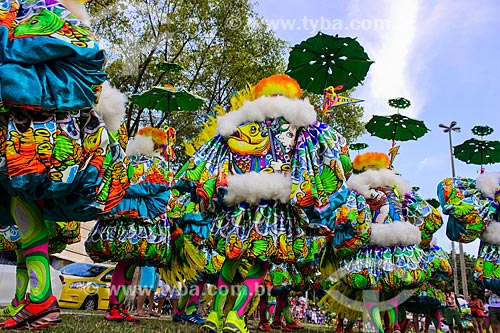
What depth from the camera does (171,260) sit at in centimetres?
571

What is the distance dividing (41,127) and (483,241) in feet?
17.2

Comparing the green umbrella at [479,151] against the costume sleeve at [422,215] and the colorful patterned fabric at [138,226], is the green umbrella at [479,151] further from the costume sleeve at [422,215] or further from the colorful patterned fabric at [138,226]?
the colorful patterned fabric at [138,226]

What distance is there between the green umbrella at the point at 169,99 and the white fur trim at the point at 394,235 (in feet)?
12.6

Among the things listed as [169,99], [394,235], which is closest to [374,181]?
[394,235]

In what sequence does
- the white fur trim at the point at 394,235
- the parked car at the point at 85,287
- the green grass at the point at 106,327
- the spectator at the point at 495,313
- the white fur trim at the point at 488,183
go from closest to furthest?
1. the green grass at the point at 106,327
2. the white fur trim at the point at 394,235
3. the white fur trim at the point at 488,183
4. the spectator at the point at 495,313
5. the parked car at the point at 85,287

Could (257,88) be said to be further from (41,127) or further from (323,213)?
(41,127)

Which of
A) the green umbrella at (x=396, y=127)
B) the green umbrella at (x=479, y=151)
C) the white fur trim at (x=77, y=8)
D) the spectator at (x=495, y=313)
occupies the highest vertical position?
the green umbrella at (x=396, y=127)

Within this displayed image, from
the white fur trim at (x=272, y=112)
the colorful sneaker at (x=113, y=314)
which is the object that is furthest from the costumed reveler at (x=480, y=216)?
the colorful sneaker at (x=113, y=314)

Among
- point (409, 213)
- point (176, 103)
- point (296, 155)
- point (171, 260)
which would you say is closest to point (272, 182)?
point (296, 155)

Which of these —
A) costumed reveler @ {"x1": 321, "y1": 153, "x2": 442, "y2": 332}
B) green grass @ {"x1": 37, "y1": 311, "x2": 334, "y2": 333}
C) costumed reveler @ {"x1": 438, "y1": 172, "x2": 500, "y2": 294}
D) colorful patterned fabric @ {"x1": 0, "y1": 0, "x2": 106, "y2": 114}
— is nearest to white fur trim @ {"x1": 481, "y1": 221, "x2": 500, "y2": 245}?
costumed reveler @ {"x1": 438, "y1": 172, "x2": 500, "y2": 294}

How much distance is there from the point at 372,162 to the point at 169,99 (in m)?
3.57

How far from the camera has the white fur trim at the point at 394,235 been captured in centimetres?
517

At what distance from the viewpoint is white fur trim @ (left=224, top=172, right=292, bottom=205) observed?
366 cm

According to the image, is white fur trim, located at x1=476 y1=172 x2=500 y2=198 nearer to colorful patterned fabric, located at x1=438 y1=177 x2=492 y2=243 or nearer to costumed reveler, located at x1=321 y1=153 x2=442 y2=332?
colorful patterned fabric, located at x1=438 y1=177 x2=492 y2=243
